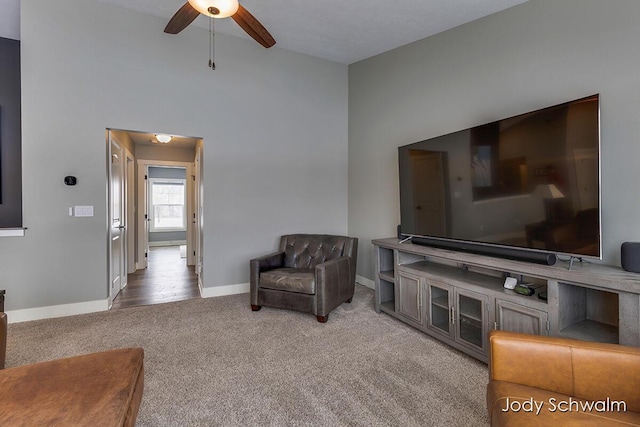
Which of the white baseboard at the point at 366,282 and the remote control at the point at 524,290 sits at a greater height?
the remote control at the point at 524,290

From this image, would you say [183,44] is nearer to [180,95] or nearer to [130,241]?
[180,95]

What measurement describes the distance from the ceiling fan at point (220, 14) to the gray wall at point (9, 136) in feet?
7.31

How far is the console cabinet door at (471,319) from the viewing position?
219cm

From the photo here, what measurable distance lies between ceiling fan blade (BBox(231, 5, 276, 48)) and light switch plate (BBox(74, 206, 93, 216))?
2557mm

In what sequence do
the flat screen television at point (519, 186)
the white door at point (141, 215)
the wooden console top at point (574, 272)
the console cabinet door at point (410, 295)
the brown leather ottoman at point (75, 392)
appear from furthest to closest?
the white door at point (141, 215) → the console cabinet door at point (410, 295) → the flat screen television at point (519, 186) → the wooden console top at point (574, 272) → the brown leather ottoman at point (75, 392)

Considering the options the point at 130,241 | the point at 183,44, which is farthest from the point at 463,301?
the point at 130,241

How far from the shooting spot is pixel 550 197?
6.36 feet

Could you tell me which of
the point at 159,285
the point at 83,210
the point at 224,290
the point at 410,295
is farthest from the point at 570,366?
the point at 159,285

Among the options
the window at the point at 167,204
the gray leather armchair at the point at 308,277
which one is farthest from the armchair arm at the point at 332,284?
the window at the point at 167,204

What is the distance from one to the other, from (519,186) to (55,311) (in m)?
4.59

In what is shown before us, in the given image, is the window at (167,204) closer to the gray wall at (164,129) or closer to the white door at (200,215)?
the white door at (200,215)

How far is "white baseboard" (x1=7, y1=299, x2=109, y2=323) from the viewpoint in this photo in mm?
2947

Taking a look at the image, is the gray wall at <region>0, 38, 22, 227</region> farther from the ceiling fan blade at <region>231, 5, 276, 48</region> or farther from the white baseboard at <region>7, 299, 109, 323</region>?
the ceiling fan blade at <region>231, 5, 276, 48</region>

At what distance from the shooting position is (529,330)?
6.30ft
